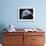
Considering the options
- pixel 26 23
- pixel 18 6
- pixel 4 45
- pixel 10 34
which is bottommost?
pixel 4 45

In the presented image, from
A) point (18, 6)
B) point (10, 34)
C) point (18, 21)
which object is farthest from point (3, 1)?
point (10, 34)

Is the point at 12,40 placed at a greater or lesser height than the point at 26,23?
lesser

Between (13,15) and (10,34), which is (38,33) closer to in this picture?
(10,34)

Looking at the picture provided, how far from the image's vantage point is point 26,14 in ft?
13.5

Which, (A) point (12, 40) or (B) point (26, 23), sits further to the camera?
(B) point (26, 23)

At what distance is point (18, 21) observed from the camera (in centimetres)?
411

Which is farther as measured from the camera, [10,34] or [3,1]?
[3,1]

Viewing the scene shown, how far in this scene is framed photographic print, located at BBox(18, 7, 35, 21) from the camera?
13.4 ft

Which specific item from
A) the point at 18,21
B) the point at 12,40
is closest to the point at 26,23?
the point at 18,21

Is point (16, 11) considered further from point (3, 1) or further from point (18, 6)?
point (3, 1)

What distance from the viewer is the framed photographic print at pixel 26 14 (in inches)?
161

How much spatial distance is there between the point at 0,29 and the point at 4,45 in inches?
26.7

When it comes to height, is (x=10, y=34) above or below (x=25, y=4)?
below

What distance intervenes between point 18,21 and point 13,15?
256 mm
